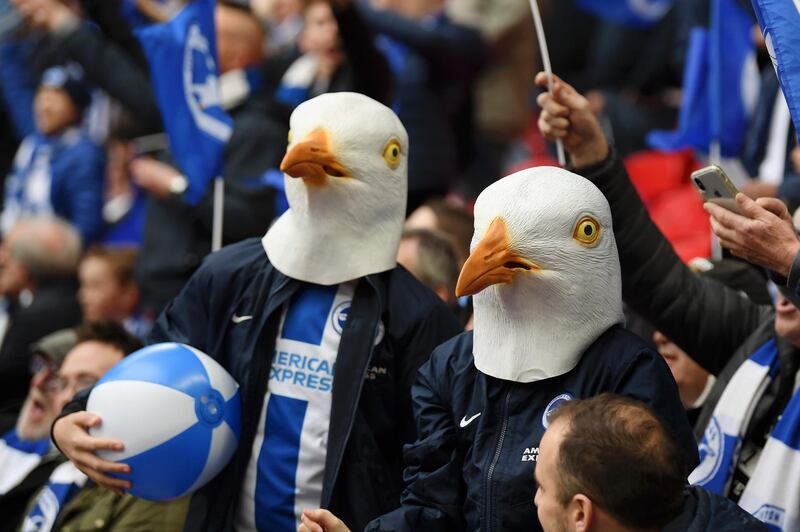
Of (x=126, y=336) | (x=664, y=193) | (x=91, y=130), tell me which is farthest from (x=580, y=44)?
(x=126, y=336)

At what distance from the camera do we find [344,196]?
3771 millimetres

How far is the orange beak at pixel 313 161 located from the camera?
366cm

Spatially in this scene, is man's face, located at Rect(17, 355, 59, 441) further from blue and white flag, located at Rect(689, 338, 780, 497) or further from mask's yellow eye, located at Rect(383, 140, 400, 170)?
blue and white flag, located at Rect(689, 338, 780, 497)

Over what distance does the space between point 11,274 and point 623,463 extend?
5.17m

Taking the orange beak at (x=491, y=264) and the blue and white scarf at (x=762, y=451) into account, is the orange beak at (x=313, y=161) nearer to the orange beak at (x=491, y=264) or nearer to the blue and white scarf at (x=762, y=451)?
the orange beak at (x=491, y=264)

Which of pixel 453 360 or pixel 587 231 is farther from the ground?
pixel 587 231

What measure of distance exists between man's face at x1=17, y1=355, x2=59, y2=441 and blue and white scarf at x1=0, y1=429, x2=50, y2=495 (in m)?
0.03

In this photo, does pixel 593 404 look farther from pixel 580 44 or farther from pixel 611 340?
pixel 580 44

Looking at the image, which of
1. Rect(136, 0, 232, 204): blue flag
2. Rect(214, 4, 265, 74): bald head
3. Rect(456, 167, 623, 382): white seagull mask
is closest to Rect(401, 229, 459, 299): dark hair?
Rect(136, 0, 232, 204): blue flag

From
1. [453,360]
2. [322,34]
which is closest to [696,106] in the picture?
[322,34]

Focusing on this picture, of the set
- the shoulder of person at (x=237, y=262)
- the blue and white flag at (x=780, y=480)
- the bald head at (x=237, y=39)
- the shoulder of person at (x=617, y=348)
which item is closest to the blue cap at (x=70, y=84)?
the bald head at (x=237, y=39)

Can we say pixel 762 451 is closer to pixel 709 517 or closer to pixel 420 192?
pixel 709 517

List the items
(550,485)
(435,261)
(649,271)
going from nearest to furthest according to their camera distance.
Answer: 1. (550,485)
2. (649,271)
3. (435,261)

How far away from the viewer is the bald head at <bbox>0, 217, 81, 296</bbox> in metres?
7.23
